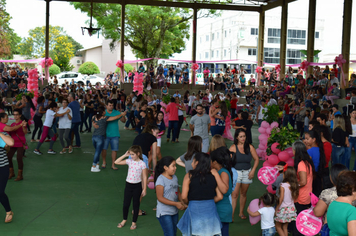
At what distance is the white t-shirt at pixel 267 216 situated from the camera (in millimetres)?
4586

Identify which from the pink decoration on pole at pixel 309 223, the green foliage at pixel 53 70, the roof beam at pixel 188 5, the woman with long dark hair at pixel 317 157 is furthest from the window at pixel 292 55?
the pink decoration on pole at pixel 309 223

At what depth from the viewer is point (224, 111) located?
10.3 metres

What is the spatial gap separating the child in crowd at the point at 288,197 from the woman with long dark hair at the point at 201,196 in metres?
1.19

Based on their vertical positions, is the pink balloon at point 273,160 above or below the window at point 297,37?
below

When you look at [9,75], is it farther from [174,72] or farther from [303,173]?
[303,173]

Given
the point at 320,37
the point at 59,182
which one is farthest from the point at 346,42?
the point at 320,37

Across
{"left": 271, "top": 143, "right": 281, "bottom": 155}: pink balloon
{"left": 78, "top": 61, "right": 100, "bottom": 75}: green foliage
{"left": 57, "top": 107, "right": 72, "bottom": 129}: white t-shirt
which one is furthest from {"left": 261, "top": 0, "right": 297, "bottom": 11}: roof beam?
{"left": 78, "top": 61, "right": 100, "bottom": 75}: green foliage

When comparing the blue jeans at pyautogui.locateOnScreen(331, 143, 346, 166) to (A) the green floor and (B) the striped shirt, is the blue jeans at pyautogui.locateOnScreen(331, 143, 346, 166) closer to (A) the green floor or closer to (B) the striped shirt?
(A) the green floor

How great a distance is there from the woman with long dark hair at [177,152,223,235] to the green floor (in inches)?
63.6

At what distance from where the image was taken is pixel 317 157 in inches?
205

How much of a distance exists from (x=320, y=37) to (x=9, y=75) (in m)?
Answer: 46.6

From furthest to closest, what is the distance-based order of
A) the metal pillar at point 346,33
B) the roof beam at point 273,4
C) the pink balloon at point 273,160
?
the roof beam at point 273,4, the metal pillar at point 346,33, the pink balloon at point 273,160

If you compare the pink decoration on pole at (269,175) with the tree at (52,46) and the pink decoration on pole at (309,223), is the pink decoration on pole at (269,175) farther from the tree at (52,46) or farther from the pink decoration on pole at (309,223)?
the tree at (52,46)

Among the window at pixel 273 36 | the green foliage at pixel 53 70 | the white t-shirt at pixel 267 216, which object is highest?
the window at pixel 273 36
